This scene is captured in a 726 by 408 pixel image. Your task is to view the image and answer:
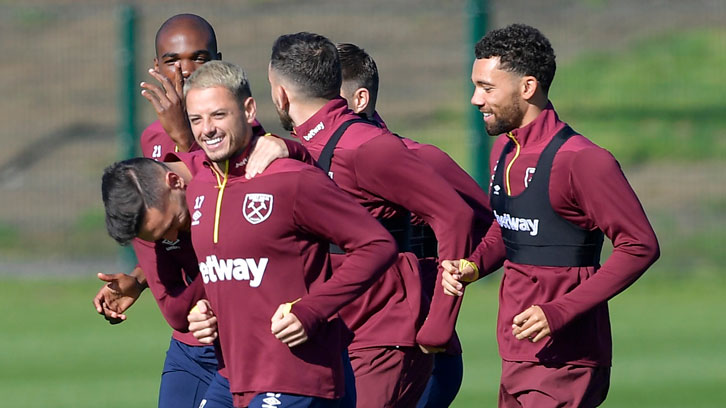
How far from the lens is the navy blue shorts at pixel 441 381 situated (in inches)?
269

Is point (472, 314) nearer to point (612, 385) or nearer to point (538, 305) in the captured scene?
point (612, 385)

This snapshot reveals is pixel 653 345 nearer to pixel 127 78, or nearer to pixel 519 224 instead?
pixel 519 224

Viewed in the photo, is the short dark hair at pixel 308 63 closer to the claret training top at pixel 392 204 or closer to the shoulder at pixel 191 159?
the claret training top at pixel 392 204

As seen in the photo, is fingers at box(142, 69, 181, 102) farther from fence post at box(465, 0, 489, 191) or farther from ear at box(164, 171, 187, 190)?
fence post at box(465, 0, 489, 191)

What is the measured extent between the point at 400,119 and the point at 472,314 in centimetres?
713

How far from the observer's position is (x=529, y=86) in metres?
6.21

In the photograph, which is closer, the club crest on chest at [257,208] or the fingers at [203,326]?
the club crest on chest at [257,208]

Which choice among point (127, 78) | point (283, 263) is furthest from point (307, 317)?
point (127, 78)

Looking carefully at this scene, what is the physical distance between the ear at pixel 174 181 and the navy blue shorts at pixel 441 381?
1.91 m

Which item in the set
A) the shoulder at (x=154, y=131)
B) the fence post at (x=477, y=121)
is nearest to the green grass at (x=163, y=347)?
the fence post at (x=477, y=121)

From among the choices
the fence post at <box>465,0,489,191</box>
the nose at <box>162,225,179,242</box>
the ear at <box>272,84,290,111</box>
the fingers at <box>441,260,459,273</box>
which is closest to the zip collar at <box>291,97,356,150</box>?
the ear at <box>272,84,290,111</box>

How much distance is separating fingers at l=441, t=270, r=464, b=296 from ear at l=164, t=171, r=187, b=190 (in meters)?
1.26

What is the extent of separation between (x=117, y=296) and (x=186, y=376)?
0.78 m

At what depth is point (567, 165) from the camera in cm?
590
